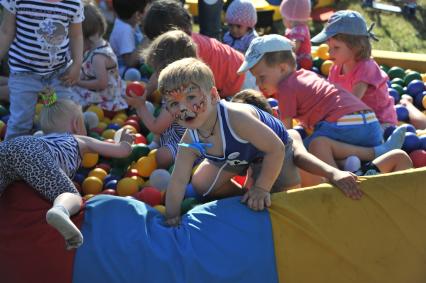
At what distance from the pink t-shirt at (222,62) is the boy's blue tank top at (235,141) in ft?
4.25

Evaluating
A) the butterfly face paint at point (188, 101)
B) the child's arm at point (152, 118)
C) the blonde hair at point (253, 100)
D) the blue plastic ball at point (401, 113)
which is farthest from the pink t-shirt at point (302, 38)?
the butterfly face paint at point (188, 101)

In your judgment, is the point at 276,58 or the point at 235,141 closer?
the point at 235,141

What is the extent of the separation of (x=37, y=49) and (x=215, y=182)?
1303 mm

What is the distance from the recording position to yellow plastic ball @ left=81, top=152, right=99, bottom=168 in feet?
11.0

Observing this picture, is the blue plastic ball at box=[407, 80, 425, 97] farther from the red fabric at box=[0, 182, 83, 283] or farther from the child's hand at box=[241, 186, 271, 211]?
the red fabric at box=[0, 182, 83, 283]

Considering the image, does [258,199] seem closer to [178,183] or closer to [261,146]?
[261,146]

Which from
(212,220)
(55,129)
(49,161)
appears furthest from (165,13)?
(212,220)

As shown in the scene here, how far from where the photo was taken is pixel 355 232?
240 centimetres

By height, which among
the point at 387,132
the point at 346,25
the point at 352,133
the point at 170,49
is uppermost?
the point at 346,25

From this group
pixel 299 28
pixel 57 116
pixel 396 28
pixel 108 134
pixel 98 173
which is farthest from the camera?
pixel 396 28

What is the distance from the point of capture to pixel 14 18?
10.9 feet

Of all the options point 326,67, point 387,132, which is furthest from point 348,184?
point 326,67

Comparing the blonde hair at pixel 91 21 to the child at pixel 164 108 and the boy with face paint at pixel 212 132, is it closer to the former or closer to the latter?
the child at pixel 164 108

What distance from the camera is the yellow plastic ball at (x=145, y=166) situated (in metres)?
3.31
